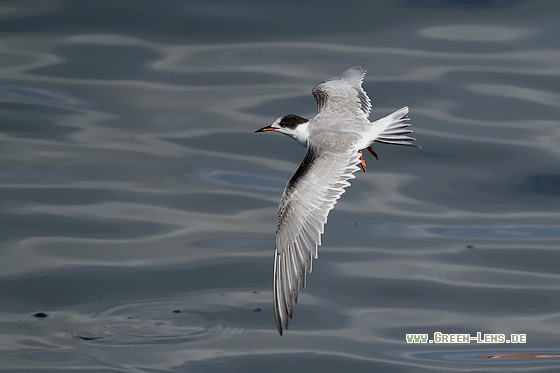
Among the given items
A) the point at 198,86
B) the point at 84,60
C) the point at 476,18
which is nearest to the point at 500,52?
the point at 476,18

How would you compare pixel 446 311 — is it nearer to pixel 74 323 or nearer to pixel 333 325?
pixel 333 325

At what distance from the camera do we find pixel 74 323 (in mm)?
9070

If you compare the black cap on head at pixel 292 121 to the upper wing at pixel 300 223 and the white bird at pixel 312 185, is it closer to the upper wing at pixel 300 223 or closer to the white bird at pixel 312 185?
the white bird at pixel 312 185

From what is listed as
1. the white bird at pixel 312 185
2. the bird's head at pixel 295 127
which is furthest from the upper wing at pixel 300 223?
the bird's head at pixel 295 127

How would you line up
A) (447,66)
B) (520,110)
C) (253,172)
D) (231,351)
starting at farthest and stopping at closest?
(447,66)
(520,110)
(253,172)
(231,351)

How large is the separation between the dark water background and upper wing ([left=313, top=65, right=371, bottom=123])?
160 cm

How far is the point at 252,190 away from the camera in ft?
37.4

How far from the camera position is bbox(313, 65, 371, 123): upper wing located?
8.91 m

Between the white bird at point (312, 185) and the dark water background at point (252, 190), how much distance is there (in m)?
1.40

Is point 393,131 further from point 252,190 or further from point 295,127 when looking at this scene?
point 252,190

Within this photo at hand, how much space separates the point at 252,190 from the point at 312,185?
3.92 meters

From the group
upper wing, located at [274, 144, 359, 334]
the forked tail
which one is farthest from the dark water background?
the forked tail

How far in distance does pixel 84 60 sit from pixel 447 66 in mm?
4698

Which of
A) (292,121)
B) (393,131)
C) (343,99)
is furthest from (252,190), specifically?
(393,131)
